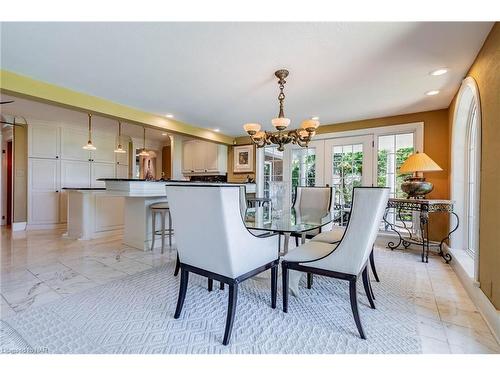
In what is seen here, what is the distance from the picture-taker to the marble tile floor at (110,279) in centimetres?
156

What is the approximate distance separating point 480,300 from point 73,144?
717 cm

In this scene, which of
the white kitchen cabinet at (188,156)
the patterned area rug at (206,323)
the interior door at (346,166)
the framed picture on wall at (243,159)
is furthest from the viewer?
the white kitchen cabinet at (188,156)

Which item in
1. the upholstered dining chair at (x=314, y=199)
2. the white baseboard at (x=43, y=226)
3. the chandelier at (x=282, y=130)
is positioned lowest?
the white baseboard at (x=43, y=226)

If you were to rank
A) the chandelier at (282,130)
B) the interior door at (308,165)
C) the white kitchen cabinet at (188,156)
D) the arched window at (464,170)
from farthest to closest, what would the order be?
the white kitchen cabinet at (188,156), the interior door at (308,165), the arched window at (464,170), the chandelier at (282,130)

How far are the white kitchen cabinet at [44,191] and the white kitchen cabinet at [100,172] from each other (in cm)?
69

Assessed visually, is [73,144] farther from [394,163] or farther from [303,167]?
[394,163]

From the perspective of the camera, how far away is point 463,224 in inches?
122

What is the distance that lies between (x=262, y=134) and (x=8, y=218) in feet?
20.6

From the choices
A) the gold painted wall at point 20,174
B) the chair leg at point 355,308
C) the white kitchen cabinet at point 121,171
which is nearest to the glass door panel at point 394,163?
the chair leg at point 355,308

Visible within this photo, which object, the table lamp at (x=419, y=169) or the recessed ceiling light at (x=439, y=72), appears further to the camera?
the table lamp at (x=419, y=169)

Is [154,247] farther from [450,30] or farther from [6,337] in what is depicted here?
[450,30]

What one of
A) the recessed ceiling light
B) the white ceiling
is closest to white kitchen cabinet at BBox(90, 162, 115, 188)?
the white ceiling

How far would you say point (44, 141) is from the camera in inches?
202

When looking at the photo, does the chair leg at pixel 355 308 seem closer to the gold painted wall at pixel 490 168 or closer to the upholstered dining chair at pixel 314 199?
the gold painted wall at pixel 490 168
